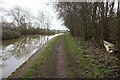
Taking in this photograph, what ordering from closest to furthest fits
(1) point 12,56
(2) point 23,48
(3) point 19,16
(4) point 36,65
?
(4) point 36,65, (1) point 12,56, (2) point 23,48, (3) point 19,16

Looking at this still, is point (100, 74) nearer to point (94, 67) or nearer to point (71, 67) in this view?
point (94, 67)

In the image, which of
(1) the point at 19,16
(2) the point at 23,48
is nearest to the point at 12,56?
(2) the point at 23,48

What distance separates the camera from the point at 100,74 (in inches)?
324

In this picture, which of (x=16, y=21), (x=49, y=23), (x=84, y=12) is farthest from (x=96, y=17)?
(x=49, y=23)

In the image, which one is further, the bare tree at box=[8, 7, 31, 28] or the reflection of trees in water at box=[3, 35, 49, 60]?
the bare tree at box=[8, 7, 31, 28]

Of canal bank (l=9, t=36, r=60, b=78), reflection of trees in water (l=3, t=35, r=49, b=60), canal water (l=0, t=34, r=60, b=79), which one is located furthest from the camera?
reflection of trees in water (l=3, t=35, r=49, b=60)

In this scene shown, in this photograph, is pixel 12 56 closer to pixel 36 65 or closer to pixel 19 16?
pixel 36 65

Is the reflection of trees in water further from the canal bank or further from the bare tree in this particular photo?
the bare tree

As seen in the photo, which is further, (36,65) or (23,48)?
(23,48)

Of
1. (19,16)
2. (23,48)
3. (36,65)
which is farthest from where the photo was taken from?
(19,16)

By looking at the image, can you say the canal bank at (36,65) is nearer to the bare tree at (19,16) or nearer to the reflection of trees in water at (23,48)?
the reflection of trees in water at (23,48)

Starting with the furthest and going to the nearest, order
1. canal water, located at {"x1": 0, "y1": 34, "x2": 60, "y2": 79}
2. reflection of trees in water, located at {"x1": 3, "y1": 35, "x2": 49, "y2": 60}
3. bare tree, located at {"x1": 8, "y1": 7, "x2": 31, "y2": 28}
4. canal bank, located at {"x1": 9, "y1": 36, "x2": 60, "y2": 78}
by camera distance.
→ bare tree, located at {"x1": 8, "y1": 7, "x2": 31, "y2": 28} → reflection of trees in water, located at {"x1": 3, "y1": 35, "x2": 49, "y2": 60} → canal water, located at {"x1": 0, "y1": 34, "x2": 60, "y2": 79} → canal bank, located at {"x1": 9, "y1": 36, "x2": 60, "y2": 78}

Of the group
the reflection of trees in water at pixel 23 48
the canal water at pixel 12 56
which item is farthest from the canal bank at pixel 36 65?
the reflection of trees in water at pixel 23 48

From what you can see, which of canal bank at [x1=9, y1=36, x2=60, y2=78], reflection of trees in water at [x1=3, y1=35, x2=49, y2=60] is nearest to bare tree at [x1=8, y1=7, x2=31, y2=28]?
reflection of trees in water at [x1=3, y1=35, x2=49, y2=60]
